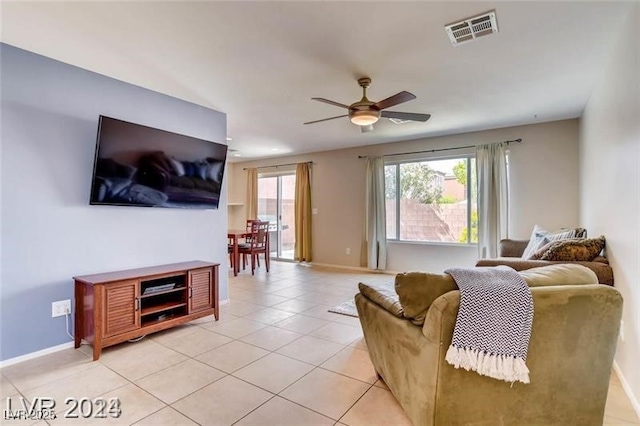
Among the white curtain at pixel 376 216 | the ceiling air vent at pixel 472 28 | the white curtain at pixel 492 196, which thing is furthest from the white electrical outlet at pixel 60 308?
the white curtain at pixel 492 196

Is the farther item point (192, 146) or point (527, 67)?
point (192, 146)

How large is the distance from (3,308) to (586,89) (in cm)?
561

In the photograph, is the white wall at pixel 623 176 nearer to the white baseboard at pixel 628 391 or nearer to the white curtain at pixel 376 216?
the white baseboard at pixel 628 391

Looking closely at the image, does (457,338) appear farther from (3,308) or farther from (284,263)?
(284,263)

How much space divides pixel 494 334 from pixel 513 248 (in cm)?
340

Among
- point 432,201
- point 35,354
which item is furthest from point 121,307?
point 432,201

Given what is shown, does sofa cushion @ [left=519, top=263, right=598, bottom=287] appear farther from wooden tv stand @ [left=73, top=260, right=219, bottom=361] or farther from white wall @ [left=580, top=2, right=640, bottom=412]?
wooden tv stand @ [left=73, top=260, right=219, bottom=361]

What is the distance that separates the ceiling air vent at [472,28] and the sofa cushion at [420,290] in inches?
67.8

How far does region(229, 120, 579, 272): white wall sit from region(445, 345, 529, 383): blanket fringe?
4014mm

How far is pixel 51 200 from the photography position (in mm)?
2688

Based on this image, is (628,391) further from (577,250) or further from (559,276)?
(559,276)

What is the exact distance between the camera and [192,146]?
11.5 feet

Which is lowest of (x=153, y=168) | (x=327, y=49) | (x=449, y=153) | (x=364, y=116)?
(x=153, y=168)

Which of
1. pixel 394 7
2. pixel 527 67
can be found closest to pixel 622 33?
pixel 527 67
